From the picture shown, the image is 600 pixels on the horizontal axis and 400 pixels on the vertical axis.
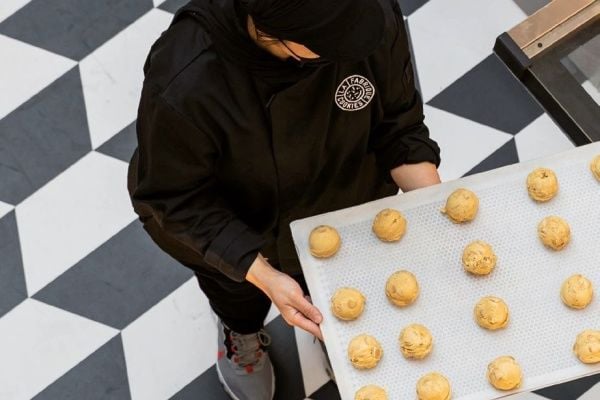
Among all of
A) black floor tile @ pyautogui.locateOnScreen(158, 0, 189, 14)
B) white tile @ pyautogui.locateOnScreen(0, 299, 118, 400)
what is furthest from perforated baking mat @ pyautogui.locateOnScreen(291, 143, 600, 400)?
black floor tile @ pyautogui.locateOnScreen(158, 0, 189, 14)

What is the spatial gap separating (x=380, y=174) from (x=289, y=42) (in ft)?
1.80

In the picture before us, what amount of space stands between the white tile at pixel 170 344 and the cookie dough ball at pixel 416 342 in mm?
987

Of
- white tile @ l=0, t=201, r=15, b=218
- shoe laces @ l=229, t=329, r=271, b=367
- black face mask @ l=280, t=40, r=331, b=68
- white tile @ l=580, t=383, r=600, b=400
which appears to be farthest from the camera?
white tile @ l=0, t=201, r=15, b=218

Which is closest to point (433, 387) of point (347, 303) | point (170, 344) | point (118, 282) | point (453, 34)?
point (347, 303)

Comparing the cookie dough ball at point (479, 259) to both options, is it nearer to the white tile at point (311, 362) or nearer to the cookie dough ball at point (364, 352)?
the cookie dough ball at point (364, 352)

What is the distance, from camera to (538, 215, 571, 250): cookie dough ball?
140cm

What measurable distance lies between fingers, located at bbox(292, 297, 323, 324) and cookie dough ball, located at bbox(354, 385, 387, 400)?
0.13 metres

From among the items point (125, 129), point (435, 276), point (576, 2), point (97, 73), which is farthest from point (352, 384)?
point (97, 73)

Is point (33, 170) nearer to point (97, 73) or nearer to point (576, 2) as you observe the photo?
point (97, 73)

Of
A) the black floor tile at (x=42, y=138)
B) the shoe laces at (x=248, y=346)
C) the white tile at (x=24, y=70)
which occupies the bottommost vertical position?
the shoe laces at (x=248, y=346)

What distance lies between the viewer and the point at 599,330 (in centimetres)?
137

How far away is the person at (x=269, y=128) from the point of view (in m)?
1.10

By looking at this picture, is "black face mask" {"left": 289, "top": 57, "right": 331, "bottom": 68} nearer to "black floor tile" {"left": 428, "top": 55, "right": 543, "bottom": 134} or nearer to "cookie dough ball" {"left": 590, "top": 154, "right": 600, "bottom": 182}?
"cookie dough ball" {"left": 590, "top": 154, "right": 600, "bottom": 182}

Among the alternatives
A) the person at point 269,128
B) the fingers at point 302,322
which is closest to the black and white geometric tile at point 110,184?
the person at point 269,128
